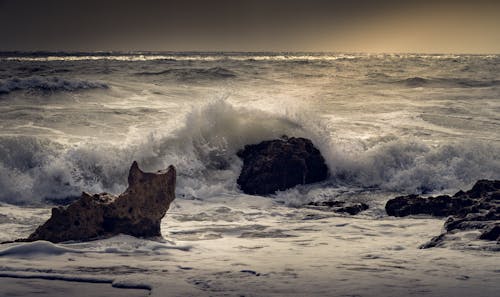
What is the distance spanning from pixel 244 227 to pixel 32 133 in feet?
23.9

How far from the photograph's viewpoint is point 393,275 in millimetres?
5449

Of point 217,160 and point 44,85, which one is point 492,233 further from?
point 44,85

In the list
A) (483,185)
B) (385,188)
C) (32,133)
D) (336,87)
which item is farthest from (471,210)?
(336,87)

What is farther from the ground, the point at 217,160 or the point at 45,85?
the point at 45,85

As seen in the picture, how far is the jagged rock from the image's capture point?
29.6 feet

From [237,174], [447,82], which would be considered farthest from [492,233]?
[447,82]

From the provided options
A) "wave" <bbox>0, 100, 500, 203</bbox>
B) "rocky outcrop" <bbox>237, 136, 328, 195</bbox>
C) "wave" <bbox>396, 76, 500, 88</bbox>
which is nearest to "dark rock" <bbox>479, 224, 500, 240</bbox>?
"wave" <bbox>0, 100, 500, 203</bbox>

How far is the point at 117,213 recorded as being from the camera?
6.88 meters

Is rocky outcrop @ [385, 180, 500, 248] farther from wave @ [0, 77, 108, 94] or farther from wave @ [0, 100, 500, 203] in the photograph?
wave @ [0, 77, 108, 94]

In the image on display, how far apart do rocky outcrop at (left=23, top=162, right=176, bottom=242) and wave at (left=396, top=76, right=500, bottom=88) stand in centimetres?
2364

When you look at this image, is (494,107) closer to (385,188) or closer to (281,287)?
(385,188)

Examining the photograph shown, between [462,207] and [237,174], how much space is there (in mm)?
4168

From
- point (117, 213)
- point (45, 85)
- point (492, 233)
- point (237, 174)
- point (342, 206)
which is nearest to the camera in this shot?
point (492, 233)

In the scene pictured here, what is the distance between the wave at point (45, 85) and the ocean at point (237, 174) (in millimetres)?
77
